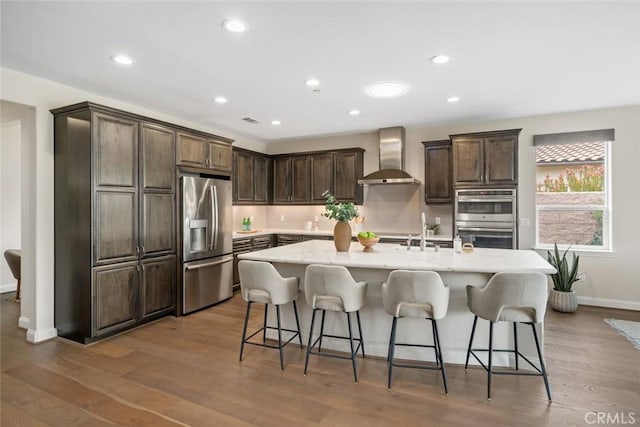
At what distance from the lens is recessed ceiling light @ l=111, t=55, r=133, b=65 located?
3052 mm

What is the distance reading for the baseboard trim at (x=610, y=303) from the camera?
15.0 feet

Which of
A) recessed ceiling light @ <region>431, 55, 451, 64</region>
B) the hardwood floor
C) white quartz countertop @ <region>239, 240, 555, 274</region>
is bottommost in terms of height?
the hardwood floor

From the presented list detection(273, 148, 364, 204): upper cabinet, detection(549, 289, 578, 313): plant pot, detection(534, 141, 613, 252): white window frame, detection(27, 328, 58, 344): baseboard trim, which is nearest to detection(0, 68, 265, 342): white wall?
detection(27, 328, 58, 344): baseboard trim

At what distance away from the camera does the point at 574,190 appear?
4949mm

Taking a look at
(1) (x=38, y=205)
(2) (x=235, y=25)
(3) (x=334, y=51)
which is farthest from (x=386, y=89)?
(1) (x=38, y=205)

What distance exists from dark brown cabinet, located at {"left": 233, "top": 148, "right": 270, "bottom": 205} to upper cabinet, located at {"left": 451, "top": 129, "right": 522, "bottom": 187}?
3.50 metres

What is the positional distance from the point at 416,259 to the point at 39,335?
155 inches

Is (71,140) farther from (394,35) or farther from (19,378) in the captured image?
(394,35)

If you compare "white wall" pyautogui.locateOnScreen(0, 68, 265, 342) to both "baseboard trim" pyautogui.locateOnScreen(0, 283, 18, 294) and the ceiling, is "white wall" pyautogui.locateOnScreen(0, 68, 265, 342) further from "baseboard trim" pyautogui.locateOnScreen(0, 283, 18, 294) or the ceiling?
"baseboard trim" pyautogui.locateOnScreen(0, 283, 18, 294)

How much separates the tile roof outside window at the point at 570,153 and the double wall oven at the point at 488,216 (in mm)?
908

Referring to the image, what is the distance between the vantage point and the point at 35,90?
3494 millimetres

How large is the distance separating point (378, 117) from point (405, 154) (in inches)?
40.2

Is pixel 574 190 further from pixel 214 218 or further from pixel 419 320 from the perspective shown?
pixel 214 218

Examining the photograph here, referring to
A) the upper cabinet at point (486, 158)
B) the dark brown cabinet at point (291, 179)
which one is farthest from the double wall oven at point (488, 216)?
the dark brown cabinet at point (291, 179)
